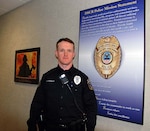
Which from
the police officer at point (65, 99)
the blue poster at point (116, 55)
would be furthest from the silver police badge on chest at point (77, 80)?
the blue poster at point (116, 55)

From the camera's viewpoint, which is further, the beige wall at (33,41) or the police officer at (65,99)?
the beige wall at (33,41)

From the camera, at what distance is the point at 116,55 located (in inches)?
62.6

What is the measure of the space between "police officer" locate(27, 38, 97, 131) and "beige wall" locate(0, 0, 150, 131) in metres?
0.33

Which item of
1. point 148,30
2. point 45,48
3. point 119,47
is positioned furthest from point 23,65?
point 148,30

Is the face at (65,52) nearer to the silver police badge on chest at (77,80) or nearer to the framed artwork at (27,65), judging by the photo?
the silver police badge on chest at (77,80)

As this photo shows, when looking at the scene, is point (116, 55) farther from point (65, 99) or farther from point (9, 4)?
point (9, 4)

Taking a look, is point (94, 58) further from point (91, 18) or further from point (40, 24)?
point (40, 24)

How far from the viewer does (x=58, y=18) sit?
7.29ft

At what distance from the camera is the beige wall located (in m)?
1.69

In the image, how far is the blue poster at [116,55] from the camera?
1445 mm

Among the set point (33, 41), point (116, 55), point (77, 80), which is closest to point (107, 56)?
point (116, 55)

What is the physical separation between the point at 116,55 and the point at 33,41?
1.43 metres

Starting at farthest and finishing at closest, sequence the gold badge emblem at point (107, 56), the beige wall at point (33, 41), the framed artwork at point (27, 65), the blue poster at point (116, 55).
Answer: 1. the framed artwork at point (27, 65)
2. the beige wall at point (33, 41)
3. the gold badge emblem at point (107, 56)
4. the blue poster at point (116, 55)

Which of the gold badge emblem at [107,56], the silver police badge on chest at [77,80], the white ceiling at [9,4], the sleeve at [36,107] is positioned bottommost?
the sleeve at [36,107]
